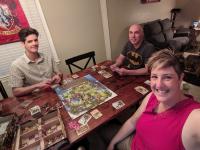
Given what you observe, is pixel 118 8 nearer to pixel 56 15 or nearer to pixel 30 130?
pixel 56 15

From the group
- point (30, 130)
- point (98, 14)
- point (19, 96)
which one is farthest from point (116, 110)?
point (98, 14)

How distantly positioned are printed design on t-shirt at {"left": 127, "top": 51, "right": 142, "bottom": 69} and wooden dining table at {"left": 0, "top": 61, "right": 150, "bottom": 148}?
1.08 feet

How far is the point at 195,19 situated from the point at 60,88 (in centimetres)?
556

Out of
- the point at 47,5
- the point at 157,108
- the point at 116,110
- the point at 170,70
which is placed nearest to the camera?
the point at 170,70

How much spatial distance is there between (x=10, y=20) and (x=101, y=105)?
1963 millimetres

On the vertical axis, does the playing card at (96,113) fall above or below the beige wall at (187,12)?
below

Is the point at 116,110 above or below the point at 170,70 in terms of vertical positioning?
below

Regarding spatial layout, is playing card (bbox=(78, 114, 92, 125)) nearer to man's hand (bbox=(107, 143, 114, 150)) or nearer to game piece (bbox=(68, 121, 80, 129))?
game piece (bbox=(68, 121, 80, 129))

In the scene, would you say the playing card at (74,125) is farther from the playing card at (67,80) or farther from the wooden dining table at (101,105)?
the playing card at (67,80)

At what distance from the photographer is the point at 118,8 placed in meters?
3.09

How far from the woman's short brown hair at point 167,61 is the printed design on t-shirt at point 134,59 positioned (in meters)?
0.96

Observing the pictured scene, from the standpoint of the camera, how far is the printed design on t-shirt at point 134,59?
182cm

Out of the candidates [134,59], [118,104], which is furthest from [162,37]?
[118,104]

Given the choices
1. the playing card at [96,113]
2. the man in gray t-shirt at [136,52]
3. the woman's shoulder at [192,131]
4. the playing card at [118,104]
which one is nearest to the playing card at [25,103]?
the playing card at [96,113]
